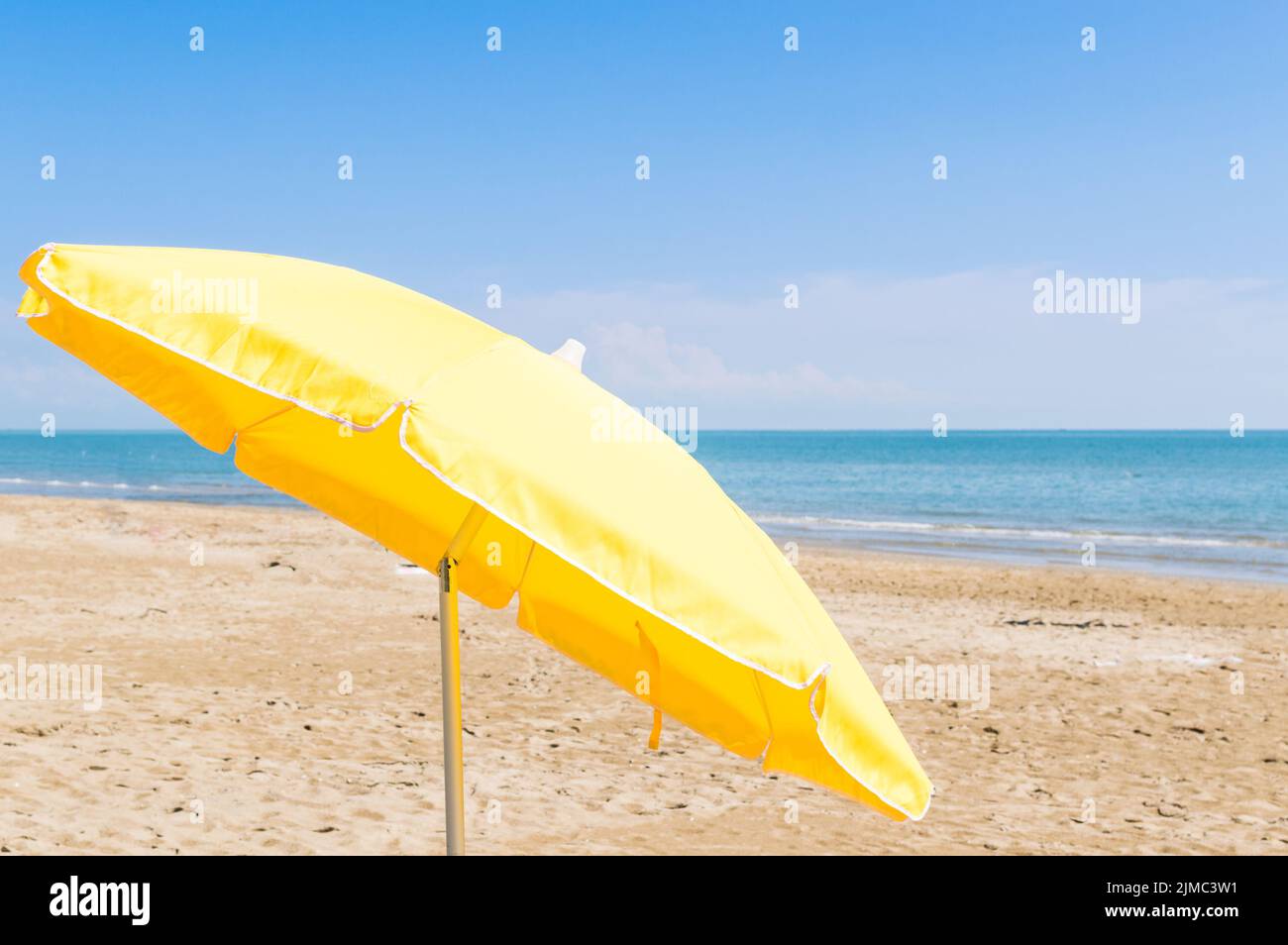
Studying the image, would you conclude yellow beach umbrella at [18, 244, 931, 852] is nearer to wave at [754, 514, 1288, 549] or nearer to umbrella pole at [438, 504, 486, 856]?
umbrella pole at [438, 504, 486, 856]

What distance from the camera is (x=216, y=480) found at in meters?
A: 53.5

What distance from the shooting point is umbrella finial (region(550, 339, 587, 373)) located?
342 centimetres

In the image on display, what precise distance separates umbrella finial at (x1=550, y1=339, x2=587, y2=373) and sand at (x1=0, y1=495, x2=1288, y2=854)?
3256mm

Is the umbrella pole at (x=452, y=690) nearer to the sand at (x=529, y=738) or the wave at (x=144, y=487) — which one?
the sand at (x=529, y=738)

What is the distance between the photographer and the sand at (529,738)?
590 centimetres

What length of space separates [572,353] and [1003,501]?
47270 millimetres

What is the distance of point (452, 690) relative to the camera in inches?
129

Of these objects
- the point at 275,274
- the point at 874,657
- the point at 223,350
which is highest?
the point at 275,274

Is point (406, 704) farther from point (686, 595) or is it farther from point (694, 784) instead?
point (686, 595)

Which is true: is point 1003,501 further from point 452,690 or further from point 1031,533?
point 452,690

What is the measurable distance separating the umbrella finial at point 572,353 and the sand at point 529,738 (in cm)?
326
